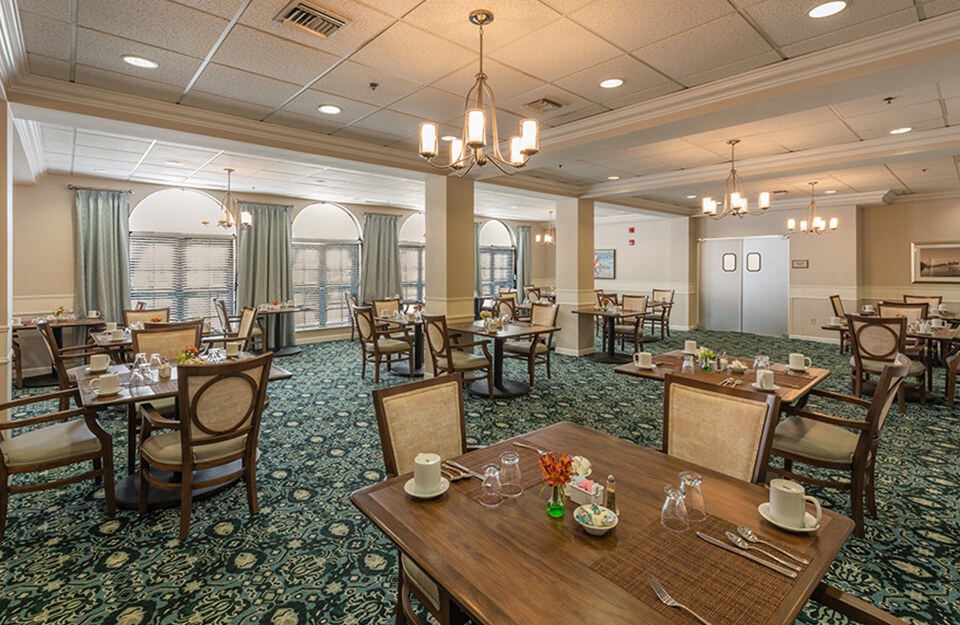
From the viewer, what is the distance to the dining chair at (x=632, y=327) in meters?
7.84

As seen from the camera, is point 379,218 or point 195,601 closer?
point 195,601

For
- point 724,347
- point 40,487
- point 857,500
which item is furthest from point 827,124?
point 40,487

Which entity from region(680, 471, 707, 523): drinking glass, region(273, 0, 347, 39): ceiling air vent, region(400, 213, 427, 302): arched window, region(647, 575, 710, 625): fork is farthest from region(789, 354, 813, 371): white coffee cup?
region(400, 213, 427, 302): arched window

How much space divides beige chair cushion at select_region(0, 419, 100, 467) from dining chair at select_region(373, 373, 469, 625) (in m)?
1.96

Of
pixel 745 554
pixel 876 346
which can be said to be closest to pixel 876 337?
pixel 876 346

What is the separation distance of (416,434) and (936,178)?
9313mm

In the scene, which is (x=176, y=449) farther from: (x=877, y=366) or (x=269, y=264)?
(x=269, y=264)

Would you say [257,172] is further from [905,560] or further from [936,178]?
[936,178]

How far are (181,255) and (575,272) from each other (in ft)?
22.4

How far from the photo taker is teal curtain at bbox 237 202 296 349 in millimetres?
8453

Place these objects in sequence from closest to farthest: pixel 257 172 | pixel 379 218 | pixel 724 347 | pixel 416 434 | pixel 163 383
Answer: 1. pixel 416 434
2. pixel 163 383
3. pixel 257 172
4. pixel 724 347
5. pixel 379 218

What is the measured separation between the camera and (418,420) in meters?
2.06

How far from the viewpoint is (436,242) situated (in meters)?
6.19

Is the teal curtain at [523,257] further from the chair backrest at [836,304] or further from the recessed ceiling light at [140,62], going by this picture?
the recessed ceiling light at [140,62]
